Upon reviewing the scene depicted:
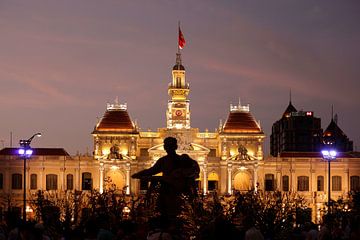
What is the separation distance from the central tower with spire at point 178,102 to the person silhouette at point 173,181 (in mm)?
84798

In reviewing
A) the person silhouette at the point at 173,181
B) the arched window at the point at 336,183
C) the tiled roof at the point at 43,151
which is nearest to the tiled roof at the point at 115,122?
the tiled roof at the point at 43,151

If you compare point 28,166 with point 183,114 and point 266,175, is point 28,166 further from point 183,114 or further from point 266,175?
point 266,175

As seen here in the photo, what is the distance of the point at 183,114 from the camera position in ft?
349

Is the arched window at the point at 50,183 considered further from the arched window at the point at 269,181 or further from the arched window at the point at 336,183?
the arched window at the point at 336,183

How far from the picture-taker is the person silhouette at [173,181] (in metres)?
19.9

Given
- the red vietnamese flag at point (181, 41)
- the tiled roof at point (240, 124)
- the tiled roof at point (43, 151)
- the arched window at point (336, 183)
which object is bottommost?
the arched window at point (336, 183)

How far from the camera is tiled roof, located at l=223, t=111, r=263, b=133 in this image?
346 ft

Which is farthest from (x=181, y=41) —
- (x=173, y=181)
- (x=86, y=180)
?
(x=173, y=181)

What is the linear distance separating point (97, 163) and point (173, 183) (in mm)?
82924

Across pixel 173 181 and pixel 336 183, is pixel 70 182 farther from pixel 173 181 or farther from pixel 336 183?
pixel 173 181

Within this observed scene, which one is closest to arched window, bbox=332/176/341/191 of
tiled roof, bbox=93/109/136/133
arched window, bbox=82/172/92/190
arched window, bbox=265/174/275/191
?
arched window, bbox=265/174/275/191

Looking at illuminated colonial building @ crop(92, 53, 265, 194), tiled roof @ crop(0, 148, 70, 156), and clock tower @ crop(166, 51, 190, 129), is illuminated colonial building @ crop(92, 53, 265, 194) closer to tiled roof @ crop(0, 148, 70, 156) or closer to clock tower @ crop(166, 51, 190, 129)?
clock tower @ crop(166, 51, 190, 129)

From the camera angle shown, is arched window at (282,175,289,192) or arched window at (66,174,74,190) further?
arched window at (282,175,289,192)

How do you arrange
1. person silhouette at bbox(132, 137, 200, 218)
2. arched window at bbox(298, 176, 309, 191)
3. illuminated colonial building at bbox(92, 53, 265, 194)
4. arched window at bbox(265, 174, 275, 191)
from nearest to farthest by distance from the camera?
person silhouette at bbox(132, 137, 200, 218)
illuminated colonial building at bbox(92, 53, 265, 194)
arched window at bbox(265, 174, 275, 191)
arched window at bbox(298, 176, 309, 191)
